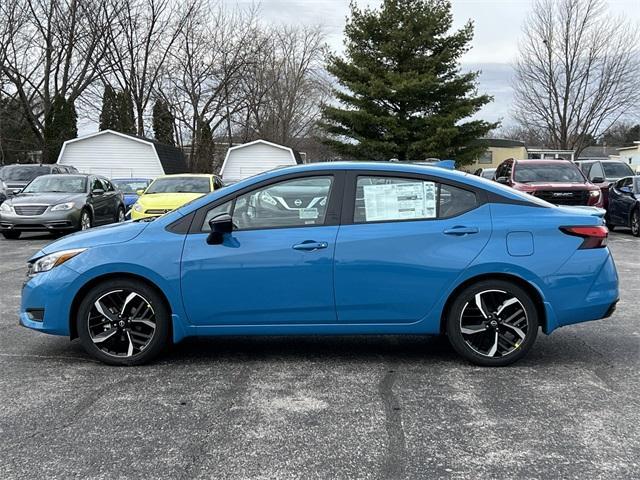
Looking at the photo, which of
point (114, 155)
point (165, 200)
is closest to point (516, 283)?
point (165, 200)

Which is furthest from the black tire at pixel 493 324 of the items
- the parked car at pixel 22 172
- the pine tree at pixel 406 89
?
the pine tree at pixel 406 89

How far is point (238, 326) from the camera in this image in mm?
4523

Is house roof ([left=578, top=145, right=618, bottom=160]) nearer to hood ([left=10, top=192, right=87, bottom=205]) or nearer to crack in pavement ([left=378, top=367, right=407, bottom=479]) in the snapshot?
hood ([left=10, top=192, right=87, bottom=205])

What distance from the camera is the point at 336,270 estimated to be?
14.6 feet

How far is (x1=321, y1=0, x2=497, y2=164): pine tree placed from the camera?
30234mm

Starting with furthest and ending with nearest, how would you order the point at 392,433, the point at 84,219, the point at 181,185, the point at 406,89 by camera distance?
the point at 406,89 → the point at 84,219 → the point at 181,185 → the point at 392,433

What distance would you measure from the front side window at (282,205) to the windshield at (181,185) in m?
8.36

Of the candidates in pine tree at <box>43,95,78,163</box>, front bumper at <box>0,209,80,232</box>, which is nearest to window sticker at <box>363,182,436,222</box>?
front bumper at <box>0,209,80,232</box>

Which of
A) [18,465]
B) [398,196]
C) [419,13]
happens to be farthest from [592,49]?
[18,465]

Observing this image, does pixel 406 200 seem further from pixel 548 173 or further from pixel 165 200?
pixel 548 173

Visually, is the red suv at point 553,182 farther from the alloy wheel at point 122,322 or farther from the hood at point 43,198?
the alloy wheel at point 122,322

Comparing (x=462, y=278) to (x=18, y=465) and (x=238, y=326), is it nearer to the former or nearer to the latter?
(x=238, y=326)

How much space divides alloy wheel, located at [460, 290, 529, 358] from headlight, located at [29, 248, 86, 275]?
2907mm

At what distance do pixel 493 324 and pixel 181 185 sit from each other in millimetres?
9757
